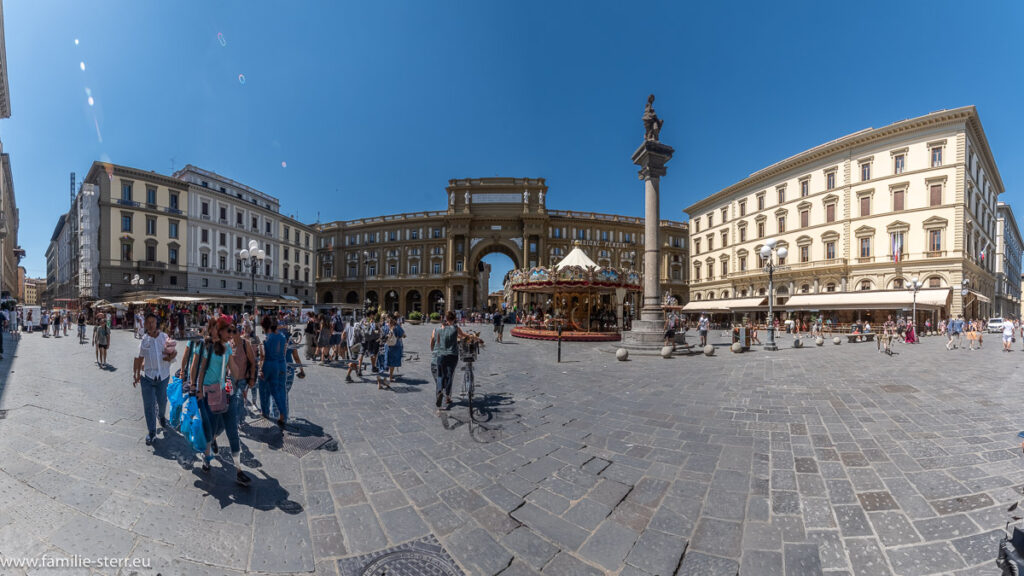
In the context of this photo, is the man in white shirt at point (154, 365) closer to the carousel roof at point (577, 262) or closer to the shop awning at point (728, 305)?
the carousel roof at point (577, 262)

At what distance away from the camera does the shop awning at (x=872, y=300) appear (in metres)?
24.4

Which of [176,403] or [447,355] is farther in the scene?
[447,355]

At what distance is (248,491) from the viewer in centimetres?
304

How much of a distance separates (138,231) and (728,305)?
186ft

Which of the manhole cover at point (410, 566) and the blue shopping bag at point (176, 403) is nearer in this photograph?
the manhole cover at point (410, 566)

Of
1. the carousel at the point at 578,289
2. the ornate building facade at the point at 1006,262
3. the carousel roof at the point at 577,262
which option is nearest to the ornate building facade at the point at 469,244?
the carousel at the point at 578,289

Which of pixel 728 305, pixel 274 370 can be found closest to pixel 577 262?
pixel 274 370

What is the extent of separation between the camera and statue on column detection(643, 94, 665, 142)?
45.9 feet

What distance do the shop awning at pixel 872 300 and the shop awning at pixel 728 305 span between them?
357cm

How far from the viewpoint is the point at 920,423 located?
463 cm

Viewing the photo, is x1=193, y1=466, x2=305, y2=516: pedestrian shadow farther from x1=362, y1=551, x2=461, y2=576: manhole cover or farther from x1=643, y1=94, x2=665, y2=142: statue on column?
x1=643, y1=94, x2=665, y2=142: statue on column

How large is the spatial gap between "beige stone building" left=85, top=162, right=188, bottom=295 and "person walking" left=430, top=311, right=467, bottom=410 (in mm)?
39822

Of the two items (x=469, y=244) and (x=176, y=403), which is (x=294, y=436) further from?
(x=469, y=244)

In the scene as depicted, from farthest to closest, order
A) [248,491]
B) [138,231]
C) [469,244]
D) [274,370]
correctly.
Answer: [469,244]
[138,231]
[274,370]
[248,491]
